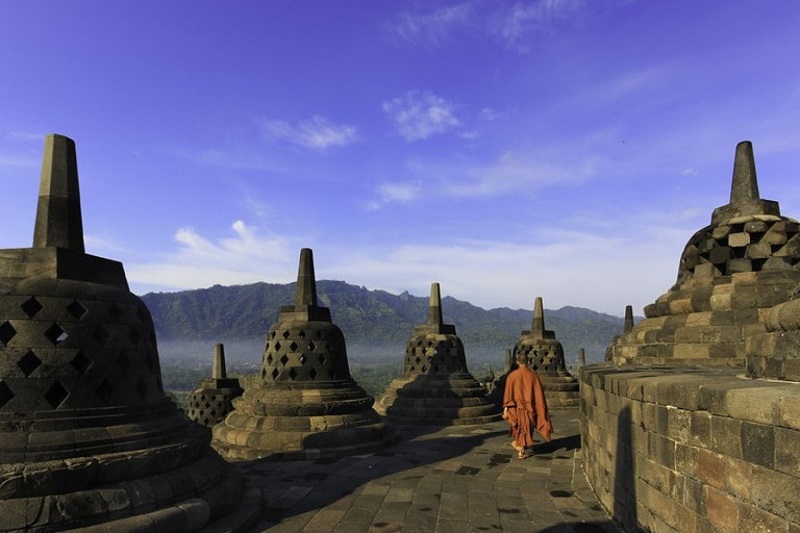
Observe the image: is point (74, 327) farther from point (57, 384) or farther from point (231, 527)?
point (231, 527)

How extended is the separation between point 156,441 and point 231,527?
113 centimetres

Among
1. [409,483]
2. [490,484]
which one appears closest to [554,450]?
[490,484]

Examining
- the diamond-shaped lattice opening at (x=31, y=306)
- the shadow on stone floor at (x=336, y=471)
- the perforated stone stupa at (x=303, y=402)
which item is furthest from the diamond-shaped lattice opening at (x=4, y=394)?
the perforated stone stupa at (x=303, y=402)

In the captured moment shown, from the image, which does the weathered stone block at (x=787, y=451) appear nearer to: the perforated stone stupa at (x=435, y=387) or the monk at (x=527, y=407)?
the monk at (x=527, y=407)

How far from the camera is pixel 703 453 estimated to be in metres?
3.41

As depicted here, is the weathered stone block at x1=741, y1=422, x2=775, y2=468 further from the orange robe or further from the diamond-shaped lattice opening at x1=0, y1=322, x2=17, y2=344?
the diamond-shaped lattice opening at x1=0, y1=322, x2=17, y2=344

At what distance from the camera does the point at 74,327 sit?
4746 mm

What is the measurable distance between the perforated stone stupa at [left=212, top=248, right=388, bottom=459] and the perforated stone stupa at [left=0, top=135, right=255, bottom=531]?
3343mm

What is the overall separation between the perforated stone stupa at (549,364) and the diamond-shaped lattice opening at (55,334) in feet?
49.0

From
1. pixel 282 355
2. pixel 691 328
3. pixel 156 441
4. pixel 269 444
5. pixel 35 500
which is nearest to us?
pixel 35 500

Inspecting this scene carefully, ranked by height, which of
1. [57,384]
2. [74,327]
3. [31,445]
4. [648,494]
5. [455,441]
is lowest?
[455,441]

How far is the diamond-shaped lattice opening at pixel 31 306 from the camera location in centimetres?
460

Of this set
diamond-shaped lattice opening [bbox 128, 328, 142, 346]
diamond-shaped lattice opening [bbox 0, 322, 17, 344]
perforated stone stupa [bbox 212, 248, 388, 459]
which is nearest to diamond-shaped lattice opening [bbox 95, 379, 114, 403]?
diamond-shaped lattice opening [bbox 128, 328, 142, 346]

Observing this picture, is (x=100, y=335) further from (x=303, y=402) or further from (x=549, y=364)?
(x=549, y=364)
